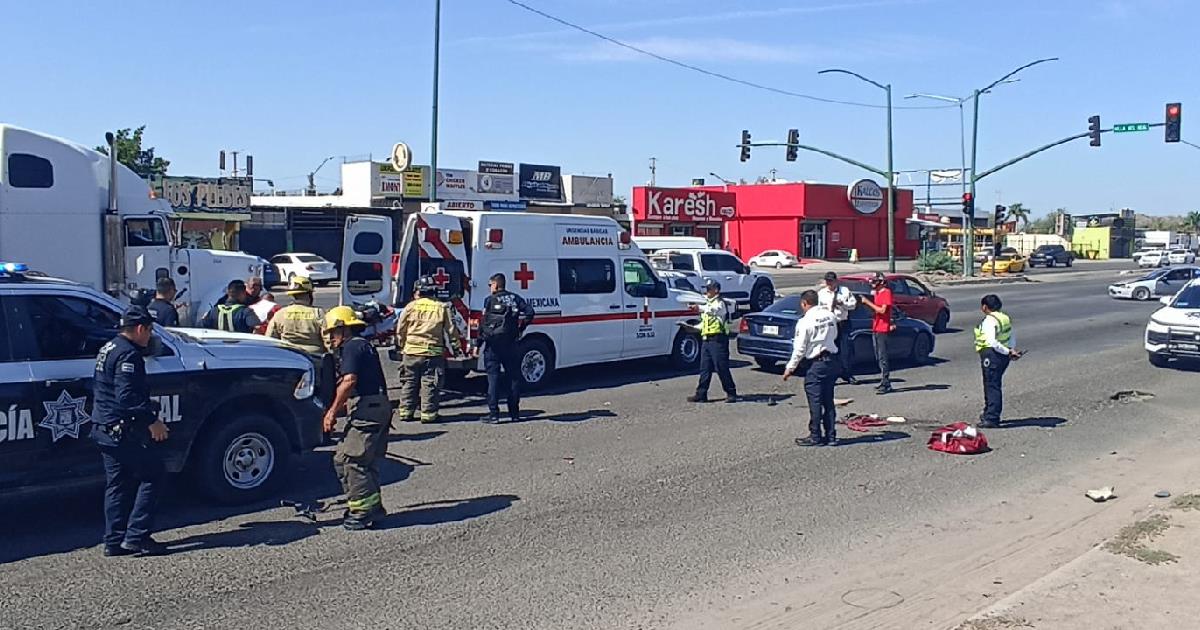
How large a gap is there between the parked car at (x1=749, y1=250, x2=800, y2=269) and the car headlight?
53.9 m

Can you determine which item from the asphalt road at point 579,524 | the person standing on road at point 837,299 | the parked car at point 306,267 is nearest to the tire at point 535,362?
the asphalt road at point 579,524

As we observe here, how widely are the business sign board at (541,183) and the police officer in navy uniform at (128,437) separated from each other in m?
59.3

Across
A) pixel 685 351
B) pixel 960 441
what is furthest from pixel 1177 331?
pixel 960 441

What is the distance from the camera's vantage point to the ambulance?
45.0 feet

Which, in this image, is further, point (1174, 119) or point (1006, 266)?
point (1006, 266)

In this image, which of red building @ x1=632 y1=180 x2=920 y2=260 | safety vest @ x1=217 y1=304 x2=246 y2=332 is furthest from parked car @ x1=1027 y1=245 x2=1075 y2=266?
safety vest @ x1=217 y1=304 x2=246 y2=332

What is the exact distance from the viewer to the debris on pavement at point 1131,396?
48.2ft

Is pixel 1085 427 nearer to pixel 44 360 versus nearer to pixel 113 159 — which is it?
pixel 44 360

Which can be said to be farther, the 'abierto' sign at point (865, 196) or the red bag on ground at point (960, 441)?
the 'abierto' sign at point (865, 196)

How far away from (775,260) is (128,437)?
57.0 meters

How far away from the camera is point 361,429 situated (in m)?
7.73

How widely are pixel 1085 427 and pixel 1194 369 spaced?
6788 mm

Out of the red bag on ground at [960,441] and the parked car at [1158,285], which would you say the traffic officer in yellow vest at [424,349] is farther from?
the parked car at [1158,285]

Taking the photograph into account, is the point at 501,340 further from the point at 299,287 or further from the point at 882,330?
the point at 882,330
